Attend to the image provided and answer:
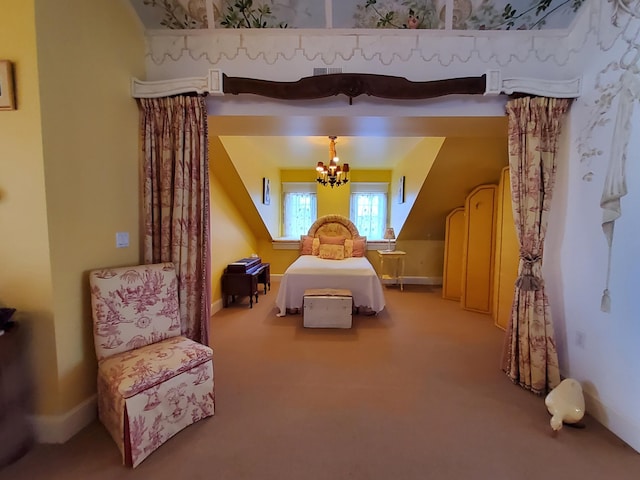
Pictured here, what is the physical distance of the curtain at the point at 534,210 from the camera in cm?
227

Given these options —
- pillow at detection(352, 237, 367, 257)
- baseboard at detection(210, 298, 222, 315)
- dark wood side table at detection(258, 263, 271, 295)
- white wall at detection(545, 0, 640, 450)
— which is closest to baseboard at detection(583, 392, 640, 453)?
white wall at detection(545, 0, 640, 450)

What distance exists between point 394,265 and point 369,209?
1.64 m

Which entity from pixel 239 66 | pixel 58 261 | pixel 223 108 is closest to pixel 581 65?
pixel 239 66

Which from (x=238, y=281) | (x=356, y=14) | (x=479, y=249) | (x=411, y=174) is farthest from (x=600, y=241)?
(x=238, y=281)

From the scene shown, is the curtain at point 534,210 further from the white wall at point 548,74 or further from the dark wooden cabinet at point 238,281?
the dark wooden cabinet at point 238,281

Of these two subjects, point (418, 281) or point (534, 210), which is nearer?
point (534, 210)

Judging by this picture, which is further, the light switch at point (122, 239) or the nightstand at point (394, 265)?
the nightstand at point (394, 265)

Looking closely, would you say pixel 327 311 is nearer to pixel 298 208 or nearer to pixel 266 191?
pixel 266 191

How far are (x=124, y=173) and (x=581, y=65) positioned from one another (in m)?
3.56

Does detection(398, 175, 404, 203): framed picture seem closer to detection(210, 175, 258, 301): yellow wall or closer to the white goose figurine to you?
detection(210, 175, 258, 301): yellow wall

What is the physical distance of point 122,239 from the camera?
223cm

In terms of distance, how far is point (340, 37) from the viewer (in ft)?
7.91

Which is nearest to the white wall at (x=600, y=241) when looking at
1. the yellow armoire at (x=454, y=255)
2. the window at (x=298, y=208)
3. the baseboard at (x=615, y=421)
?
the baseboard at (x=615, y=421)

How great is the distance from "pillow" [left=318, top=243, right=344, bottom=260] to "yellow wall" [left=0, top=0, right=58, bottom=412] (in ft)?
12.7
